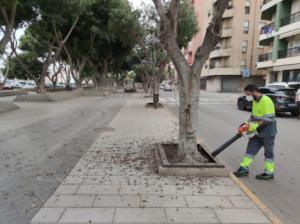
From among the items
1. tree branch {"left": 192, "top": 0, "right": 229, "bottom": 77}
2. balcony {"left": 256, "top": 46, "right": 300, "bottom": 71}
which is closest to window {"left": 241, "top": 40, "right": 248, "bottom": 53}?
balcony {"left": 256, "top": 46, "right": 300, "bottom": 71}

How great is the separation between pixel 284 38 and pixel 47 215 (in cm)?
3170

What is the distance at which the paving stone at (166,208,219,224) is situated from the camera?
12.0 feet

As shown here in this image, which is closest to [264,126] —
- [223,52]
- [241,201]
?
[241,201]

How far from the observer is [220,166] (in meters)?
5.38

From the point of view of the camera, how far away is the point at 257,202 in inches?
166

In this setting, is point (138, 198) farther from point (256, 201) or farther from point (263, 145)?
point (263, 145)

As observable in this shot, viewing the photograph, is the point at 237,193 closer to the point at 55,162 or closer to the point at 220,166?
the point at 220,166

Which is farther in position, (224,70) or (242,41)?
(224,70)

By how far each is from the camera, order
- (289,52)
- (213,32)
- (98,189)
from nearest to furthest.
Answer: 1. (98,189)
2. (213,32)
3. (289,52)

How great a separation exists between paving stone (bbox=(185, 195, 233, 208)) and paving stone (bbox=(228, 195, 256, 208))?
9cm

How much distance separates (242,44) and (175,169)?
4857cm

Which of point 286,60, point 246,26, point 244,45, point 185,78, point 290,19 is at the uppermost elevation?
point 246,26

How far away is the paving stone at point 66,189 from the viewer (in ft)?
14.8

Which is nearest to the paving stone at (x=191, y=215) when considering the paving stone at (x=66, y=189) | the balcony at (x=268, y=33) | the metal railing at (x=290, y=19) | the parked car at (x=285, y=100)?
the paving stone at (x=66, y=189)
